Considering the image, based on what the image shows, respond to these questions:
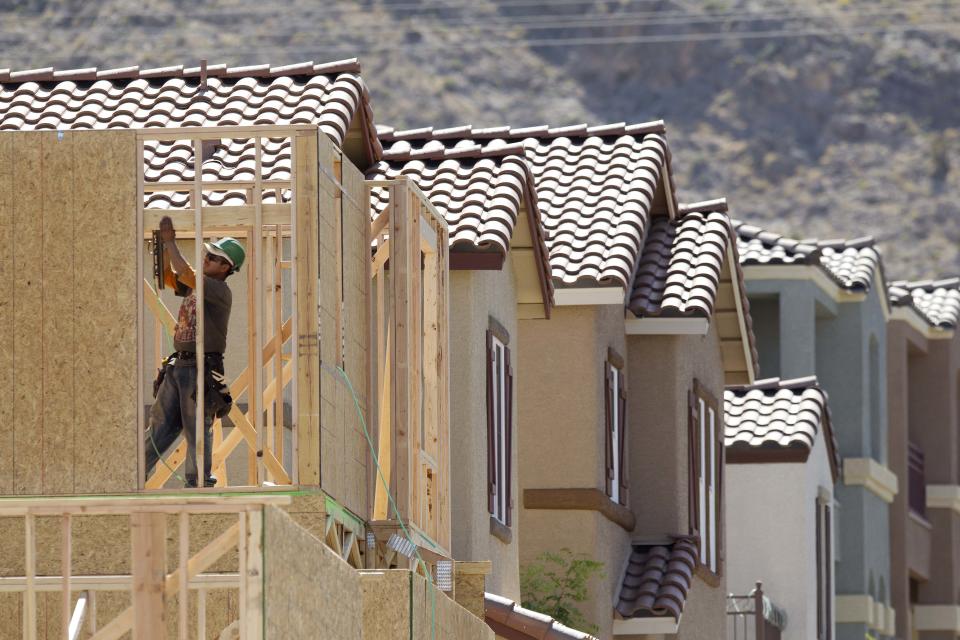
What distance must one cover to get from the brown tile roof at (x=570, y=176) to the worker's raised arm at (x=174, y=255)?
526 centimetres

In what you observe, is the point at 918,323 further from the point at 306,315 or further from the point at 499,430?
the point at 306,315

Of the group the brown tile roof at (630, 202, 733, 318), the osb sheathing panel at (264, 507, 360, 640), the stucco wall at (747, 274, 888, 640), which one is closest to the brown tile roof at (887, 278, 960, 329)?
the stucco wall at (747, 274, 888, 640)

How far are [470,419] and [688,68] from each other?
8823 centimetres

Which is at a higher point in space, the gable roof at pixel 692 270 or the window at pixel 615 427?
the gable roof at pixel 692 270

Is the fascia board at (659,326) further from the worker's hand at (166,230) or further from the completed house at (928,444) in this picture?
the completed house at (928,444)

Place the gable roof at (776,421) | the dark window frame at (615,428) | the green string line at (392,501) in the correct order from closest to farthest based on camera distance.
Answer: the green string line at (392,501)
the dark window frame at (615,428)
the gable roof at (776,421)

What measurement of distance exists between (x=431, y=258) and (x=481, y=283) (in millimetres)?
3415

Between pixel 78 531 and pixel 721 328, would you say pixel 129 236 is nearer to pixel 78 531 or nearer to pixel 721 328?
pixel 78 531

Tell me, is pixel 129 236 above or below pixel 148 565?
above

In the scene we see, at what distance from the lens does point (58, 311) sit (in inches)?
610

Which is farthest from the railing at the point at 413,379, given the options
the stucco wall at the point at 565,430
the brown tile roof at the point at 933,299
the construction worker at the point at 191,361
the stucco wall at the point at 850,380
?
the brown tile roof at the point at 933,299

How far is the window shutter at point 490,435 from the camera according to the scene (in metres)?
21.6

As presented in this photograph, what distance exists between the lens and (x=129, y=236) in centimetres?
1554

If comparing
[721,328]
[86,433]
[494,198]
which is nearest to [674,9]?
[721,328]
